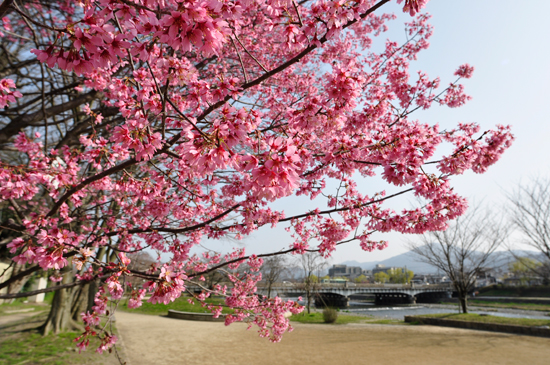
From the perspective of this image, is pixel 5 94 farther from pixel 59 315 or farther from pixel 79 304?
pixel 79 304

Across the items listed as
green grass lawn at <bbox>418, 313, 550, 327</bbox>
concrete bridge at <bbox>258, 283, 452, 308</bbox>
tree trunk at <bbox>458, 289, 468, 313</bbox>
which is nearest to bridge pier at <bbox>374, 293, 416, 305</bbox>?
concrete bridge at <bbox>258, 283, 452, 308</bbox>

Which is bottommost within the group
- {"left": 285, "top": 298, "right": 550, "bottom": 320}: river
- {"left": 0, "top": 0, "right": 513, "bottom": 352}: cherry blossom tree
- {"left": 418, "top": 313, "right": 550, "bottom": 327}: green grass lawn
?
{"left": 285, "top": 298, "right": 550, "bottom": 320}: river

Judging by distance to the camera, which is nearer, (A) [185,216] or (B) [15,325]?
(A) [185,216]

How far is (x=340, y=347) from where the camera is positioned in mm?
8656

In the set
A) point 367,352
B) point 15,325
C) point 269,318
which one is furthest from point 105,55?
point 15,325

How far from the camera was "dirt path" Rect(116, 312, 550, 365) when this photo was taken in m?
7.29

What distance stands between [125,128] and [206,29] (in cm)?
113

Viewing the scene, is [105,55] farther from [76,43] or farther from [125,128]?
[125,128]

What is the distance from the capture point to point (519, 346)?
8500 millimetres

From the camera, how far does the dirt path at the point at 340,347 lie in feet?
23.9

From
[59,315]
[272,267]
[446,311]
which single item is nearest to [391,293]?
[446,311]

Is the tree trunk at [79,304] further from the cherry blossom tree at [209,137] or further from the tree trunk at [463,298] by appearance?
the tree trunk at [463,298]

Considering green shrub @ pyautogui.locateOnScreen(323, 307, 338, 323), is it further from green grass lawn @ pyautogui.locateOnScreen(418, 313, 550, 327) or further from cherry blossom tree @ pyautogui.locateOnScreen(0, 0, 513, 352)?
cherry blossom tree @ pyautogui.locateOnScreen(0, 0, 513, 352)

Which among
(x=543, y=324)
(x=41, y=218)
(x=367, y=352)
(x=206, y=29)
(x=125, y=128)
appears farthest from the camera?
(x=543, y=324)
